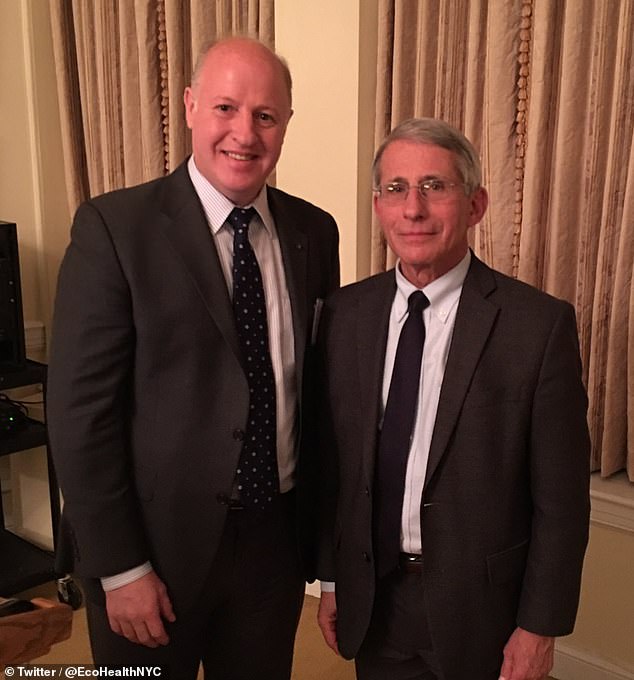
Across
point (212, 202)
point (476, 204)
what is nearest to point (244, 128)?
point (212, 202)

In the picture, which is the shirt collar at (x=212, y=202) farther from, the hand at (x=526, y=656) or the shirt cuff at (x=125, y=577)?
the hand at (x=526, y=656)

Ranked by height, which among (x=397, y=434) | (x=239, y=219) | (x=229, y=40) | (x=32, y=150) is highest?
(x=229, y=40)

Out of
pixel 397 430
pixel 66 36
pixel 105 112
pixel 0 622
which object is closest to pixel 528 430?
pixel 397 430

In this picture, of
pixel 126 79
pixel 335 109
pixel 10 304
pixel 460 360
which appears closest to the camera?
pixel 460 360

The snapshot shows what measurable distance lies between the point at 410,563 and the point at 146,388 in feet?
1.84

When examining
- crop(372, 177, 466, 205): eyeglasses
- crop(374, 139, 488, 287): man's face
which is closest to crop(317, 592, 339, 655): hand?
crop(374, 139, 488, 287): man's face

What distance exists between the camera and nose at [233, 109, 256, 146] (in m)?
1.40

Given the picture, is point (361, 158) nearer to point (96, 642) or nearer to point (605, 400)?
point (605, 400)

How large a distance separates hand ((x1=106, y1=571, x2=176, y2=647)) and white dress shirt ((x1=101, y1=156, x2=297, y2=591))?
1.0 inches

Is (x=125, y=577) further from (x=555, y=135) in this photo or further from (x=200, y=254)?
(x=555, y=135)

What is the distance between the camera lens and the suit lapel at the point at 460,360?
1287 millimetres

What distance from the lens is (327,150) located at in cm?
249

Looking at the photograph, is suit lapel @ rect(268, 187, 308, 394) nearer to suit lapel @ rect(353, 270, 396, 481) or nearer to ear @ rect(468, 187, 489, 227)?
suit lapel @ rect(353, 270, 396, 481)

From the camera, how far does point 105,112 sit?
3.05 meters
